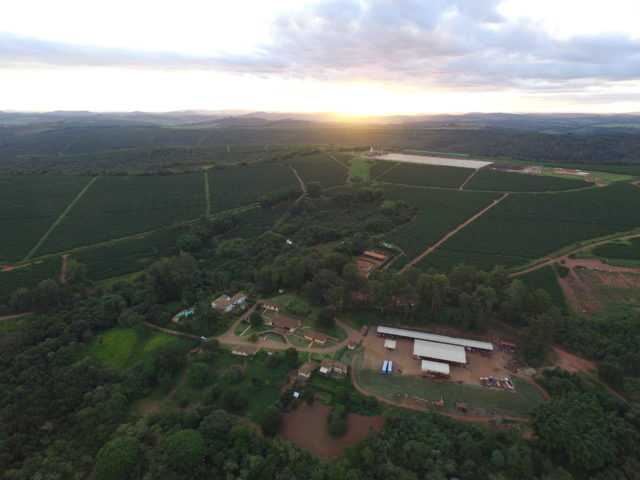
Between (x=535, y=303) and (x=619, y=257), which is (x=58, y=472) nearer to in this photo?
(x=535, y=303)

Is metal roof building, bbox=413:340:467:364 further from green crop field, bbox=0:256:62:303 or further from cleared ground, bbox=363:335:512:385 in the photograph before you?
green crop field, bbox=0:256:62:303

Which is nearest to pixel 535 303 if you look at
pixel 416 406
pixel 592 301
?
pixel 592 301

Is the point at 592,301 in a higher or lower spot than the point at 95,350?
higher

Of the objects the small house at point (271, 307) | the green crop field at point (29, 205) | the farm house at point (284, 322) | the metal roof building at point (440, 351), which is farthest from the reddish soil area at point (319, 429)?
the green crop field at point (29, 205)

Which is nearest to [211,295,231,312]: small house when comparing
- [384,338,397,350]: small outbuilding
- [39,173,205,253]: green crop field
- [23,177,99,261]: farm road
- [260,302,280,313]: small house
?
[260,302,280,313]: small house

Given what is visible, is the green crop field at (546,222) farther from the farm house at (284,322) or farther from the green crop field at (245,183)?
the green crop field at (245,183)
